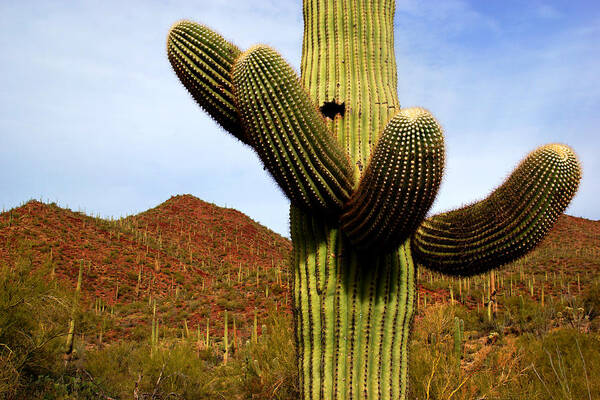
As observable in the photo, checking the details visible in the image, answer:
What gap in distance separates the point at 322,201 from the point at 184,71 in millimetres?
1728

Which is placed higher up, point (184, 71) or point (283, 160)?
point (184, 71)

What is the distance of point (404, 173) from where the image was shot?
3387 mm

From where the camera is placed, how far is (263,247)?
39.2 metres

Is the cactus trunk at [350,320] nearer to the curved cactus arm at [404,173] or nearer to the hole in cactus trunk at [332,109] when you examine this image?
the curved cactus arm at [404,173]

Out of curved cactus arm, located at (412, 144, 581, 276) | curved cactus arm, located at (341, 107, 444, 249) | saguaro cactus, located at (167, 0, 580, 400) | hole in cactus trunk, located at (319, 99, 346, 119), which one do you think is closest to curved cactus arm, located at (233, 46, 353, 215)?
saguaro cactus, located at (167, 0, 580, 400)

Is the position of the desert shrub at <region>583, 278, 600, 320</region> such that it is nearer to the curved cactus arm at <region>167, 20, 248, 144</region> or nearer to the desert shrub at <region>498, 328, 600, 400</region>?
the desert shrub at <region>498, 328, 600, 400</region>

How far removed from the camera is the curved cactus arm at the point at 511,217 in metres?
3.83

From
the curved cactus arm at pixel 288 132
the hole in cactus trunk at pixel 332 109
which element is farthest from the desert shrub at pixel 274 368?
the curved cactus arm at pixel 288 132

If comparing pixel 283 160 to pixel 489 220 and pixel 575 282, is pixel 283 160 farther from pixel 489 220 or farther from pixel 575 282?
pixel 575 282

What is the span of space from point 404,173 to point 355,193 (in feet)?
2.07

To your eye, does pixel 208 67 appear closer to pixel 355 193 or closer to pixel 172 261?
pixel 355 193

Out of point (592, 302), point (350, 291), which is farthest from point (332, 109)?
point (592, 302)

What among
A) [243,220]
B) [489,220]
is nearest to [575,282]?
[489,220]

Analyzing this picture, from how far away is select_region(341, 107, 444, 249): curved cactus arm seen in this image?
3.40m
